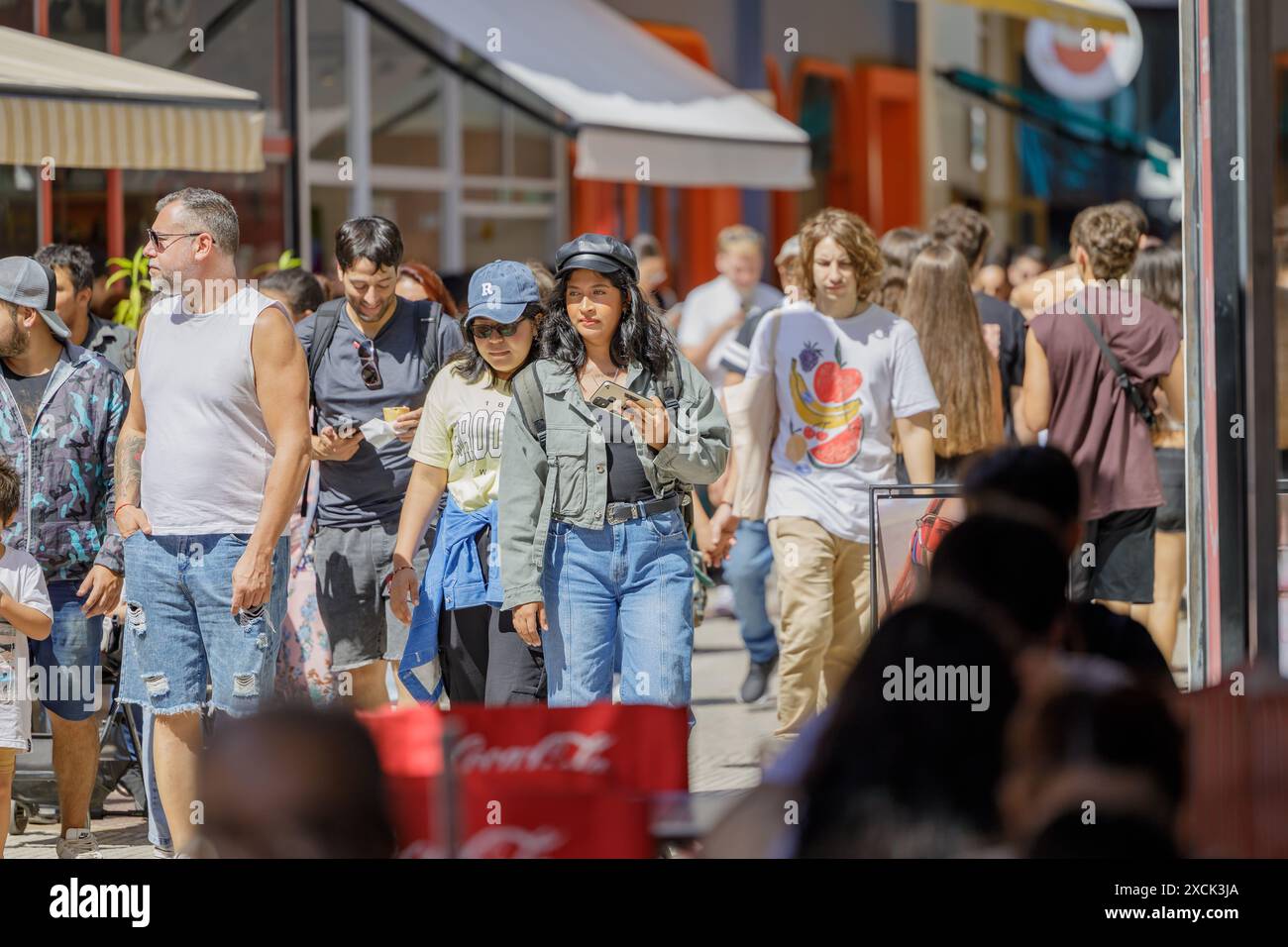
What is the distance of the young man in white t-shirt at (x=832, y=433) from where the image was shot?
6.27 metres

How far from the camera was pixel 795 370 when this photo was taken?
635 cm

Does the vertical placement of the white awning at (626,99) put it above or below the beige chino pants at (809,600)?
above

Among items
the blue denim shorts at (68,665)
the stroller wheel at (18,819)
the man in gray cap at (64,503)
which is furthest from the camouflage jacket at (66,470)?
the stroller wheel at (18,819)

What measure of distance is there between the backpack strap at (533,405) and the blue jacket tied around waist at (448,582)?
45cm

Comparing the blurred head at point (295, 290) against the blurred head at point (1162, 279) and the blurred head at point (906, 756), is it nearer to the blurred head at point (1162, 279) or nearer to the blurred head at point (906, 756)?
the blurred head at point (1162, 279)

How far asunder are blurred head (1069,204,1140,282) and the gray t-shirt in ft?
8.07

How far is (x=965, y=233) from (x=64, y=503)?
3825mm

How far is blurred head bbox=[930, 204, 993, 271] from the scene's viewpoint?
24.7ft

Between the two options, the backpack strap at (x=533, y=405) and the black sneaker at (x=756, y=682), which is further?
the black sneaker at (x=756, y=682)

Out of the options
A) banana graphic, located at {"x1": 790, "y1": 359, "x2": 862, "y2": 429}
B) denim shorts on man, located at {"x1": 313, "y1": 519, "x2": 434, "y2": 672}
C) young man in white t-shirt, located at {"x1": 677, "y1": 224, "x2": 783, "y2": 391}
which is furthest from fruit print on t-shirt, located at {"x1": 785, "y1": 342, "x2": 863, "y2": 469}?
young man in white t-shirt, located at {"x1": 677, "y1": 224, "x2": 783, "y2": 391}

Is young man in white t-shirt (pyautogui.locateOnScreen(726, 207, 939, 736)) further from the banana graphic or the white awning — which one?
the white awning

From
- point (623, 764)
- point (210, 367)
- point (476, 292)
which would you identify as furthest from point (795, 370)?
point (623, 764)

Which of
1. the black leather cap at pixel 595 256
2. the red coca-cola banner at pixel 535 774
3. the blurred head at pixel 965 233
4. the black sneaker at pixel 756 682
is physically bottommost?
the black sneaker at pixel 756 682
